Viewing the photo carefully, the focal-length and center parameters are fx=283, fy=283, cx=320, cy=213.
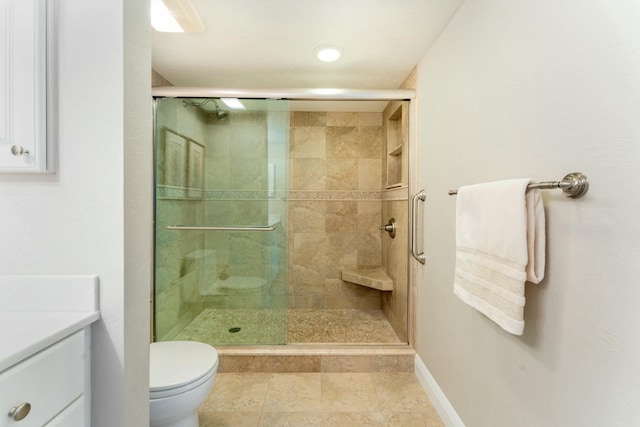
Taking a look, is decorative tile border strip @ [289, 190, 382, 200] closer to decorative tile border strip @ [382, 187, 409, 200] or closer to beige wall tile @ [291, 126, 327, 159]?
decorative tile border strip @ [382, 187, 409, 200]

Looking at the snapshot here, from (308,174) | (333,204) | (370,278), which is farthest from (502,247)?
(308,174)

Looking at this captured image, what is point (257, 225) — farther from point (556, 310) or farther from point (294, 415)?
point (556, 310)

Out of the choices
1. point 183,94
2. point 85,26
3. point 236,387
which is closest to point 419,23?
point 85,26

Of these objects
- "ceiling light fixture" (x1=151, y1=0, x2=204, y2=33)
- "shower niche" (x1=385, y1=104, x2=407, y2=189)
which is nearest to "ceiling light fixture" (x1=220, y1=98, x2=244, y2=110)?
"ceiling light fixture" (x1=151, y1=0, x2=204, y2=33)

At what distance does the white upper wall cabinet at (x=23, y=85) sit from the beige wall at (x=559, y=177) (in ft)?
4.51

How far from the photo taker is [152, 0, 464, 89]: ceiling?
1411mm

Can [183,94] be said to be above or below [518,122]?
above

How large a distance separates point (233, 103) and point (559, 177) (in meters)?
1.97

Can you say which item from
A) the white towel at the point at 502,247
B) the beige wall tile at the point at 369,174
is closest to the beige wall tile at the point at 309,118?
the beige wall tile at the point at 369,174

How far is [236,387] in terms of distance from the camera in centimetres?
179

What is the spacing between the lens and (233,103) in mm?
2088

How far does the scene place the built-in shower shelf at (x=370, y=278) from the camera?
2.56 meters

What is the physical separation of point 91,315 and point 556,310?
4.13 feet

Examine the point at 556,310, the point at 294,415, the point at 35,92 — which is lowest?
the point at 294,415
